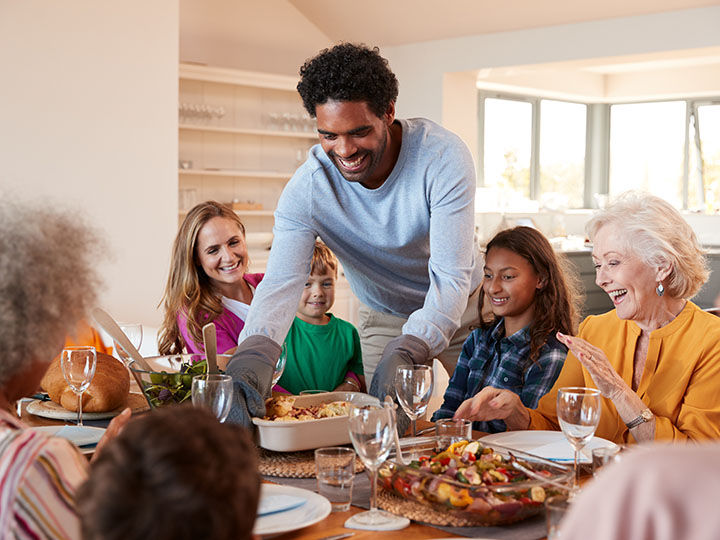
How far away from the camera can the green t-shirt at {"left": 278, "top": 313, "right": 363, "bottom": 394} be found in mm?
2918

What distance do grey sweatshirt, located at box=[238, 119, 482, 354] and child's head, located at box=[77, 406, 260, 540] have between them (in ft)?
4.16

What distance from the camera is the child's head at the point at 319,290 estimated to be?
3014mm

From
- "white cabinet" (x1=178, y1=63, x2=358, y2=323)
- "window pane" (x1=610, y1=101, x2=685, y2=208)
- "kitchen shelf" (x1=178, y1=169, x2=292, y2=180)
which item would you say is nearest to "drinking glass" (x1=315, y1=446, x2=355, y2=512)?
"white cabinet" (x1=178, y1=63, x2=358, y2=323)

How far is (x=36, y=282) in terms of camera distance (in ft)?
3.14

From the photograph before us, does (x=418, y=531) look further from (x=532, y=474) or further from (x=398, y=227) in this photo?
(x=398, y=227)

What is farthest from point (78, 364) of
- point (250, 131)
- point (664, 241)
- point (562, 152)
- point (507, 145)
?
point (562, 152)

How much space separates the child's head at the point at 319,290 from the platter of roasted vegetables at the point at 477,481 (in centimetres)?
150

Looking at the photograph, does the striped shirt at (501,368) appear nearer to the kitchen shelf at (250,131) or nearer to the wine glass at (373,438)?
the wine glass at (373,438)

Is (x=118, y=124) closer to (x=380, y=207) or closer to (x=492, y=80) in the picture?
(x=380, y=207)

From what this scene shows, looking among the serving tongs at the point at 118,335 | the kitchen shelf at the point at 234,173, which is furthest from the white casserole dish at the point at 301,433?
the kitchen shelf at the point at 234,173

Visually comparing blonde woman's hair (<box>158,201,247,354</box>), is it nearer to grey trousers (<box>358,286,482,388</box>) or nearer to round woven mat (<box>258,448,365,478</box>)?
grey trousers (<box>358,286,482,388</box>)

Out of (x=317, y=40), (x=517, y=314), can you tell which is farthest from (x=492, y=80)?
(x=517, y=314)

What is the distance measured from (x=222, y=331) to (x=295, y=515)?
1.56 m

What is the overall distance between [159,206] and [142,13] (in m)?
1.16
